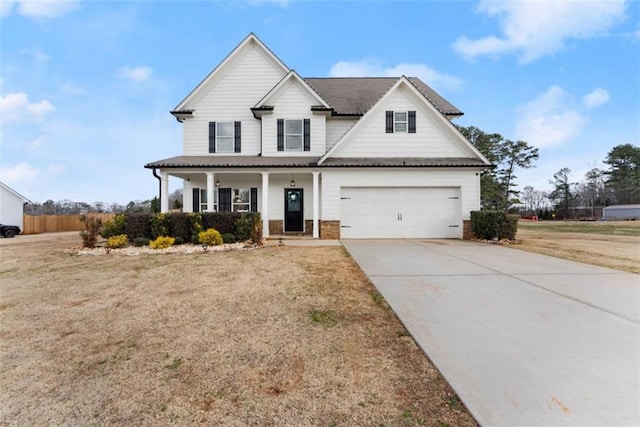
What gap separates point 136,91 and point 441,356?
24.1 m

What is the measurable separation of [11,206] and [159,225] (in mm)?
22404

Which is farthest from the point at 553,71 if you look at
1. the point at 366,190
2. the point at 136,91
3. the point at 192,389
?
the point at 136,91

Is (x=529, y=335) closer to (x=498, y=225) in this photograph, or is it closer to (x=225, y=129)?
(x=498, y=225)

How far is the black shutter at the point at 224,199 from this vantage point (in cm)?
1580

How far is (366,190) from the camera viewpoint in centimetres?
1409

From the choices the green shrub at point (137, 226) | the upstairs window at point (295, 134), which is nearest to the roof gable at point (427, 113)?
the upstairs window at point (295, 134)

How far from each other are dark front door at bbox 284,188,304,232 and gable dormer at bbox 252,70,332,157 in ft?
6.69

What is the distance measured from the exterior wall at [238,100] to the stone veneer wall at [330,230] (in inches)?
222

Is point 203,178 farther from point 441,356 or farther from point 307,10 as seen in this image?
point 441,356

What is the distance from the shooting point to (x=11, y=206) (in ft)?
78.1

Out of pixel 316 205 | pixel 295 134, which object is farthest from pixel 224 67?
pixel 316 205

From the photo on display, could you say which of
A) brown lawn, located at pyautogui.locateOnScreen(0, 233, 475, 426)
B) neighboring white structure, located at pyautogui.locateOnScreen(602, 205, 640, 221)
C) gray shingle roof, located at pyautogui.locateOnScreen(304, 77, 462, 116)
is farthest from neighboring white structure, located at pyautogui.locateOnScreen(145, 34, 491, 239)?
neighboring white structure, located at pyautogui.locateOnScreen(602, 205, 640, 221)

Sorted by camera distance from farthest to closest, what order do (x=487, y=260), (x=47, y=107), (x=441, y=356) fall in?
1. (x=47, y=107)
2. (x=487, y=260)
3. (x=441, y=356)

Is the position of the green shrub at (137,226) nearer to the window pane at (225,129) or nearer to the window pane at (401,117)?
the window pane at (225,129)
